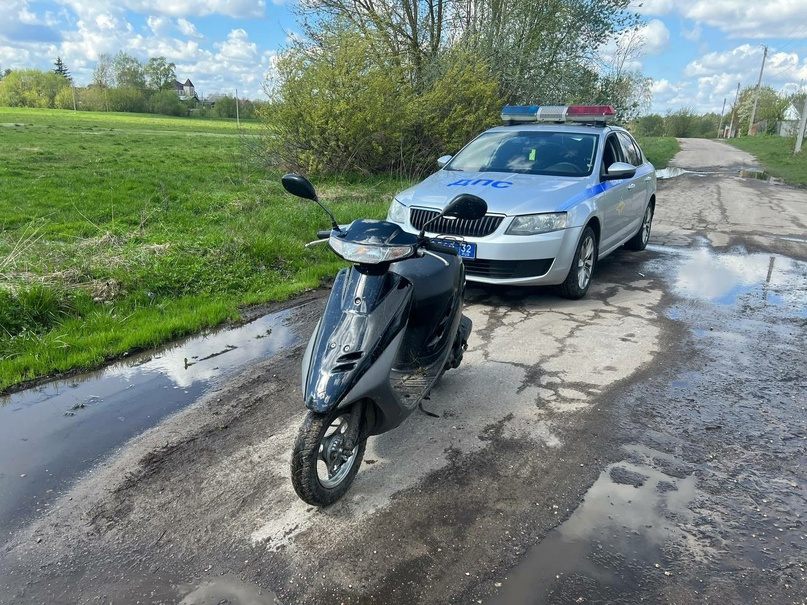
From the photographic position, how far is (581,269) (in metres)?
6.36

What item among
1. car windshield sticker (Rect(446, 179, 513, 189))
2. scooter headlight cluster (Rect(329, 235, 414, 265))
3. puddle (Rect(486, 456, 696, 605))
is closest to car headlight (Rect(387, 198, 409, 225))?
car windshield sticker (Rect(446, 179, 513, 189))

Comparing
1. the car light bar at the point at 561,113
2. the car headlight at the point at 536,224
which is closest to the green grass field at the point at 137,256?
the car headlight at the point at 536,224

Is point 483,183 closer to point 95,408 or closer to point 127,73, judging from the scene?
point 95,408

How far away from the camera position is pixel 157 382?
445 centimetres

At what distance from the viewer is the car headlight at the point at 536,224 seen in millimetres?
5820

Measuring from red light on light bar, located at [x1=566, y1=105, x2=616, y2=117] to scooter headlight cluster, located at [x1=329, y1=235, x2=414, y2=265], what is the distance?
5.69 m

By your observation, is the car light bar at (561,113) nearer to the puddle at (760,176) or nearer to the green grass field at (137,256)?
the green grass field at (137,256)

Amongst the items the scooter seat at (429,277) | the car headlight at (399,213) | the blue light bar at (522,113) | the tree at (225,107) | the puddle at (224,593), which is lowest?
the puddle at (224,593)

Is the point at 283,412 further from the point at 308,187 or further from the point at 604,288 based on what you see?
the point at 604,288

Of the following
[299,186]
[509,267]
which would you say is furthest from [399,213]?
[299,186]

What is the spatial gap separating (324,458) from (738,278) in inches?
249

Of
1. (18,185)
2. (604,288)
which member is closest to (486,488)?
(604,288)

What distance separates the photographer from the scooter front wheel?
108 inches

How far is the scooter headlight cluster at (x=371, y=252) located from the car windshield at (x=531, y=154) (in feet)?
14.2
